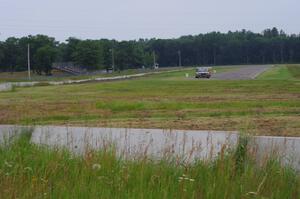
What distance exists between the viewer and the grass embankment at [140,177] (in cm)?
630

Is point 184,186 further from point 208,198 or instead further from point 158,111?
point 158,111

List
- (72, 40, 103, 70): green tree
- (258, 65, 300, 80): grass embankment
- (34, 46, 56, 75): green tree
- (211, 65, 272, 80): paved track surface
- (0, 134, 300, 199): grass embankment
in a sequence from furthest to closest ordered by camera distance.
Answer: (72, 40, 103, 70): green tree → (34, 46, 56, 75): green tree → (211, 65, 272, 80): paved track surface → (258, 65, 300, 80): grass embankment → (0, 134, 300, 199): grass embankment

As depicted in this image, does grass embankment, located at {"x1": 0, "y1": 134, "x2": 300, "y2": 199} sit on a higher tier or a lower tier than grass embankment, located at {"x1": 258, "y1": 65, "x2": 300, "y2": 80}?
higher

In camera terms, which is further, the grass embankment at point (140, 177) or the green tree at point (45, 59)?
the green tree at point (45, 59)

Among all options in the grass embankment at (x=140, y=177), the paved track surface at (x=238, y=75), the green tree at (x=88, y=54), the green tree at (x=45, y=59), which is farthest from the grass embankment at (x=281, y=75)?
the green tree at (x=45, y=59)

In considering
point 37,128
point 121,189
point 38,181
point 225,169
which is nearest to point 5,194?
point 38,181

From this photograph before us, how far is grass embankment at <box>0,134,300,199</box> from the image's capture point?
6.30 metres

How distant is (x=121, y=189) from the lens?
6.42 m

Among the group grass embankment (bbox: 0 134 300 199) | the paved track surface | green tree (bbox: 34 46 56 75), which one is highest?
green tree (bbox: 34 46 56 75)

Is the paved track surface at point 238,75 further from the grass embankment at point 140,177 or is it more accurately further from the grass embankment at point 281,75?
the grass embankment at point 140,177

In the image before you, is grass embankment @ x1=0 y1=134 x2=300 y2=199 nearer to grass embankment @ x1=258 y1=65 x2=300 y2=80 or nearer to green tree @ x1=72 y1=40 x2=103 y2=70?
grass embankment @ x1=258 y1=65 x2=300 y2=80

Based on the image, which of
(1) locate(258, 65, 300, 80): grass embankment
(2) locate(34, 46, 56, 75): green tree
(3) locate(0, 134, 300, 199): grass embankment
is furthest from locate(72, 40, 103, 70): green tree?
(3) locate(0, 134, 300, 199): grass embankment

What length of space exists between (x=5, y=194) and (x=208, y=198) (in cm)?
221

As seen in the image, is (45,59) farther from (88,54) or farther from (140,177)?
(140,177)
